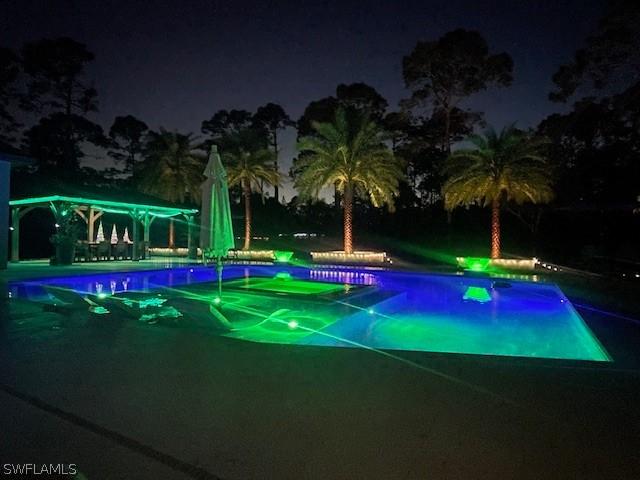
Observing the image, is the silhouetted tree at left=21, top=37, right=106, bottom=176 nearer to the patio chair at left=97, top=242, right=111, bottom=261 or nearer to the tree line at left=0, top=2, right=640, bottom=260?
the tree line at left=0, top=2, right=640, bottom=260

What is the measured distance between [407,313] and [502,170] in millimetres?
12958

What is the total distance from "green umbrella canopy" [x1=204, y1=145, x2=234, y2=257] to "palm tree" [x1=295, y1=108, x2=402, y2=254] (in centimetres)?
1303

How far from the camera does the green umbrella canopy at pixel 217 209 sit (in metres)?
9.08

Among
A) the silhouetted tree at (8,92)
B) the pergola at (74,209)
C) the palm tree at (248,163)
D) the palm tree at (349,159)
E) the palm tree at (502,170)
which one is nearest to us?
the pergola at (74,209)

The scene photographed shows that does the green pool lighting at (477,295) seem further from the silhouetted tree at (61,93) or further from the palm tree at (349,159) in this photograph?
the silhouetted tree at (61,93)

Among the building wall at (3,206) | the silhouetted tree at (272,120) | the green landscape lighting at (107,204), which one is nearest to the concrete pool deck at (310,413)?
the building wall at (3,206)

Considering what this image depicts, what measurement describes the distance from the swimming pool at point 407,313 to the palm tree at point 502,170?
26.5 feet

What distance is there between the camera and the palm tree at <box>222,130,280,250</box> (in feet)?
87.5

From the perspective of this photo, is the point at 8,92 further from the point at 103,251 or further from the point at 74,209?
the point at 103,251

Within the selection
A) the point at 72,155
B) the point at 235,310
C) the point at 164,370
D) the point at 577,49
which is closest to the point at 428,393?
the point at 164,370

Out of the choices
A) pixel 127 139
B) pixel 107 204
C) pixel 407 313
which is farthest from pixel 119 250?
pixel 127 139

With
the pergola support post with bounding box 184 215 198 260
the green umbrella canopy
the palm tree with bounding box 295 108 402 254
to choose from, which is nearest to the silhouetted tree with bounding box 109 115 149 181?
the pergola support post with bounding box 184 215 198 260

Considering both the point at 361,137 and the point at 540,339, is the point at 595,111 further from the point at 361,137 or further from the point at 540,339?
the point at 540,339

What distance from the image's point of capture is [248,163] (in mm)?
26688
